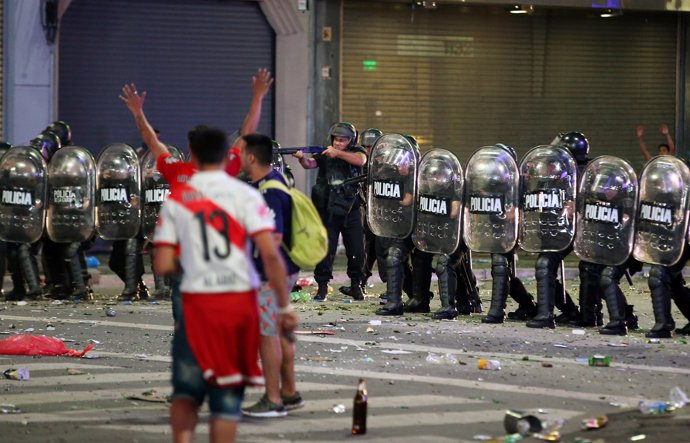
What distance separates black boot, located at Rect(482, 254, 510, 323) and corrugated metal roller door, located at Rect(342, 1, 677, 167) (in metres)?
9.03

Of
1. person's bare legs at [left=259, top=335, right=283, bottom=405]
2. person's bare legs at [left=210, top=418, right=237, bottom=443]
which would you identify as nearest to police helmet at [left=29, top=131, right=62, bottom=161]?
person's bare legs at [left=259, top=335, right=283, bottom=405]

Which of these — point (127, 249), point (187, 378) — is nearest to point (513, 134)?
point (127, 249)

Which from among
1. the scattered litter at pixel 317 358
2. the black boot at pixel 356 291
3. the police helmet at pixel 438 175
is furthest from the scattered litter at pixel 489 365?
the black boot at pixel 356 291

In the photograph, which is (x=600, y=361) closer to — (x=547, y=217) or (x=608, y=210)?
(x=608, y=210)

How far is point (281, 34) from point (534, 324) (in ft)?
32.4

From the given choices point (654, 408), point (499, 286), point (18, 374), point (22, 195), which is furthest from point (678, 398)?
point (22, 195)

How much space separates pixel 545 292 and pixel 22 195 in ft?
18.2

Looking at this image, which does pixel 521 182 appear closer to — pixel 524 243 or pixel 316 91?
pixel 524 243

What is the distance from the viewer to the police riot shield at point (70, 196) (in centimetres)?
1471

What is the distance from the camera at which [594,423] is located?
8711mm

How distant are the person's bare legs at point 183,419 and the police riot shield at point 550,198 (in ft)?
22.6

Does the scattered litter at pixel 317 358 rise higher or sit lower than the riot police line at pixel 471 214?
lower

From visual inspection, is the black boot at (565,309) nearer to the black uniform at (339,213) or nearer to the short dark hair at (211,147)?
the black uniform at (339,213)

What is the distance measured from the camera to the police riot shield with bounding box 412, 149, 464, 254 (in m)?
13.5
